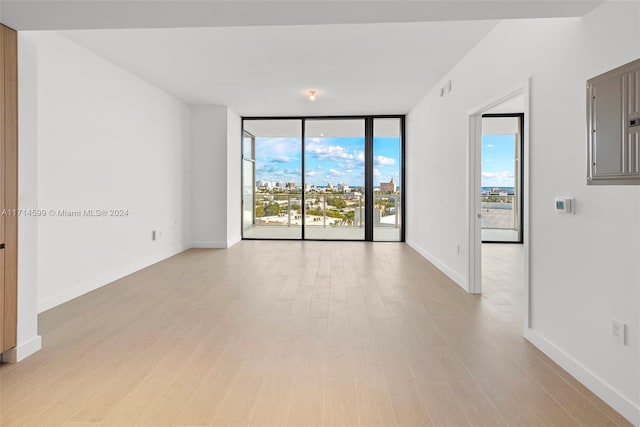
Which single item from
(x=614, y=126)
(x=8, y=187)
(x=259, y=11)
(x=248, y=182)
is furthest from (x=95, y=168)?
(x=614, y=126)

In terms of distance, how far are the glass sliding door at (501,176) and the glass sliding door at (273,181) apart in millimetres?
4143

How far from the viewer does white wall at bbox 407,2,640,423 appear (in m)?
1.86

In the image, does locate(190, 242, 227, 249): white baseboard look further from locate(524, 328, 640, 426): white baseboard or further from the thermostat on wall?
the thermostat on wall

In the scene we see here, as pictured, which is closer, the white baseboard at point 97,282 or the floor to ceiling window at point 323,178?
the white baseboard at point 97,282

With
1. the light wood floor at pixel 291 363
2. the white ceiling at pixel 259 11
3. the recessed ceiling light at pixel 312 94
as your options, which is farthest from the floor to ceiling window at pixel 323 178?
the white ceiling at pixel 259 11

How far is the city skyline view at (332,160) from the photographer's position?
7.95 m

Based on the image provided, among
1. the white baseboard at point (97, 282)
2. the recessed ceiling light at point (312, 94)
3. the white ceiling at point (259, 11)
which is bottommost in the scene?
the white baseboard at point (97, 282)

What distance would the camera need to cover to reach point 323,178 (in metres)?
8.09

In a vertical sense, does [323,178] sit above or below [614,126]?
above

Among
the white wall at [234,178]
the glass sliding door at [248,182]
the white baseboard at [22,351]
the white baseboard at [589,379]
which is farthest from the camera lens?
the glass sliding door at [248,182]

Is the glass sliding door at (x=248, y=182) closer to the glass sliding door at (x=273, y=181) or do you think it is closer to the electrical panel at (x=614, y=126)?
the glass sliding door at (x=273, y=181)

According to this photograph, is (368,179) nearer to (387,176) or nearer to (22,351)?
(387,176)

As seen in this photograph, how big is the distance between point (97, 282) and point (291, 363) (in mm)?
3002

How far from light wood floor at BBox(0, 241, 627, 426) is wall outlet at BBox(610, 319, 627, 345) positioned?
363 millimetres
